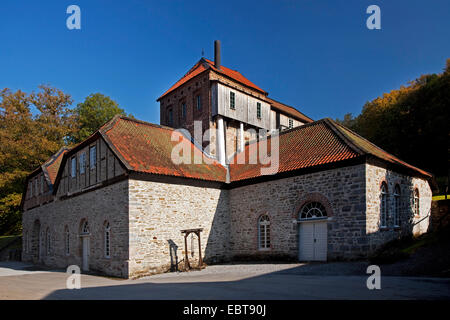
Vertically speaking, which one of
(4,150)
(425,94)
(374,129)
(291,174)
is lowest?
(291,174)

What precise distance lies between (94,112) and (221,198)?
28461mm

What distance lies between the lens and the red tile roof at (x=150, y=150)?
1656 centimetres

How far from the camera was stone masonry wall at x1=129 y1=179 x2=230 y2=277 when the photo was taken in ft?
50.6

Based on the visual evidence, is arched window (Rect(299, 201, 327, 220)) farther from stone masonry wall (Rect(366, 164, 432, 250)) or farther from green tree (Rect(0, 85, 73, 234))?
green tree (Rect(0, 85, 73, 234))

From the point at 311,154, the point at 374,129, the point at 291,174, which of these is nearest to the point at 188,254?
the point at 291,174

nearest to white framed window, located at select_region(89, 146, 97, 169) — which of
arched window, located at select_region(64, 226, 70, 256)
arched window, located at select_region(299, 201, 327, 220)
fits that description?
arched window, located at select_region(64, 226, 70, 256)

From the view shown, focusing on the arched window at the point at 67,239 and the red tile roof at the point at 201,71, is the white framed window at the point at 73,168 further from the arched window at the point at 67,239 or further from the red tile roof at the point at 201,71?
the red tile roof at the point at 201,71

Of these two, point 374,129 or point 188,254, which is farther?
point 374,129

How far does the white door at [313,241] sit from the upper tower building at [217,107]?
8.33m

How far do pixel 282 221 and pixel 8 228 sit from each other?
35223 millimetres

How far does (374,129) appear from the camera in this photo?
38.8 metres

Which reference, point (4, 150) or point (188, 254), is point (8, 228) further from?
point (188, 254)

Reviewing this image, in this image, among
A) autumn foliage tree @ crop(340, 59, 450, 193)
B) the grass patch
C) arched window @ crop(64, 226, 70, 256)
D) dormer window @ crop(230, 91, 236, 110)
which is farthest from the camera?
autumn foliage tree @ crop(340, 59, 450, 193)

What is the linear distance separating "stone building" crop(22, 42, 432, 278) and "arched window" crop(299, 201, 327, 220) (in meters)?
0.04
